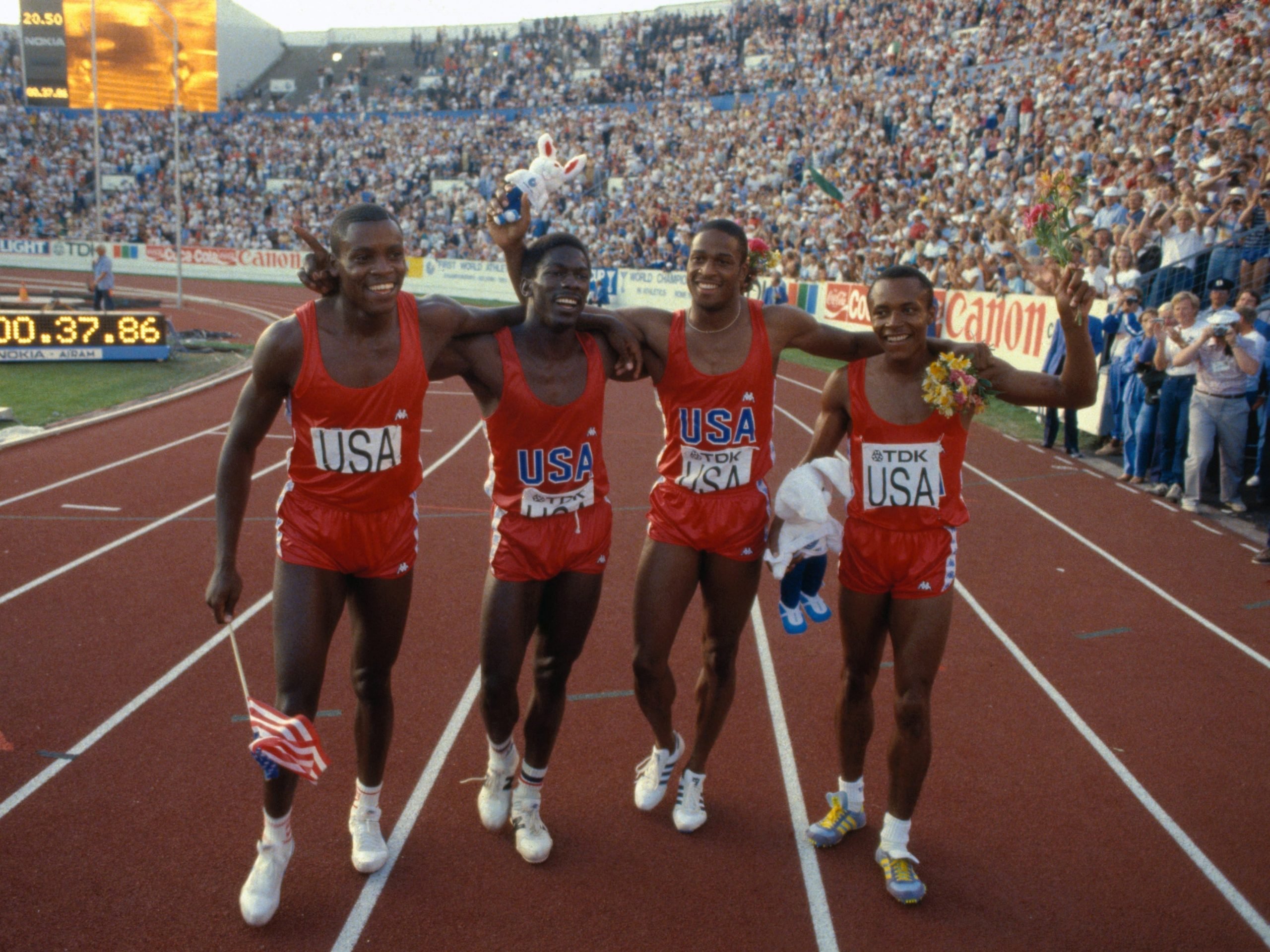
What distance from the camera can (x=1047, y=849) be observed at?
153 inches

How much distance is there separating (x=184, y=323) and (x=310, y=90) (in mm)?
30794

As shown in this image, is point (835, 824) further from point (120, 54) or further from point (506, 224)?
point (120, 54)

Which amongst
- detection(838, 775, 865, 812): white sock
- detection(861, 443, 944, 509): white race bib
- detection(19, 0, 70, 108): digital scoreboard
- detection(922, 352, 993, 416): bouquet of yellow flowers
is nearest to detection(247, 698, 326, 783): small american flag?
detection(838, 775, 865, 812): white sock

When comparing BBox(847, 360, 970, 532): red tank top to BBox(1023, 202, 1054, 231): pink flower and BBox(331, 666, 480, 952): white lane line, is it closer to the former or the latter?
BBox(1023, 202, 1054, 231): pink flower

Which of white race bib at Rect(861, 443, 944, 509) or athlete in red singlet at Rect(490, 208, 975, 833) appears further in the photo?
athlete in red singlet at Rect(490, 208, 975, 833)

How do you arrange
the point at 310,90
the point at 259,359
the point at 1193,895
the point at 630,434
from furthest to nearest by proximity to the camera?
the point at 310,90
the point at 630,434
the point at 1193,895
the point at 259,359

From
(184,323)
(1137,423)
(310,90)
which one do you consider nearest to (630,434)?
(1137,423)

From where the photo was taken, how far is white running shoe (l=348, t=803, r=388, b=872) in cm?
361

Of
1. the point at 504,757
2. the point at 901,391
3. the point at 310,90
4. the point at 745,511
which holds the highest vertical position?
the point at 310,90

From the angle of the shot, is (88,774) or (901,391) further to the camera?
(88,774)

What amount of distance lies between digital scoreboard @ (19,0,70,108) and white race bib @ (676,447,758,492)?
149ft

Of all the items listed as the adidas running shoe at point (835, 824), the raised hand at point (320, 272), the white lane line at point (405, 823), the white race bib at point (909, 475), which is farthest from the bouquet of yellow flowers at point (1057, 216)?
the white lane line at point (405, 823)

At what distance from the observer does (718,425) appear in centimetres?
385

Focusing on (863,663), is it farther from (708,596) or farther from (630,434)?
(630,434)
